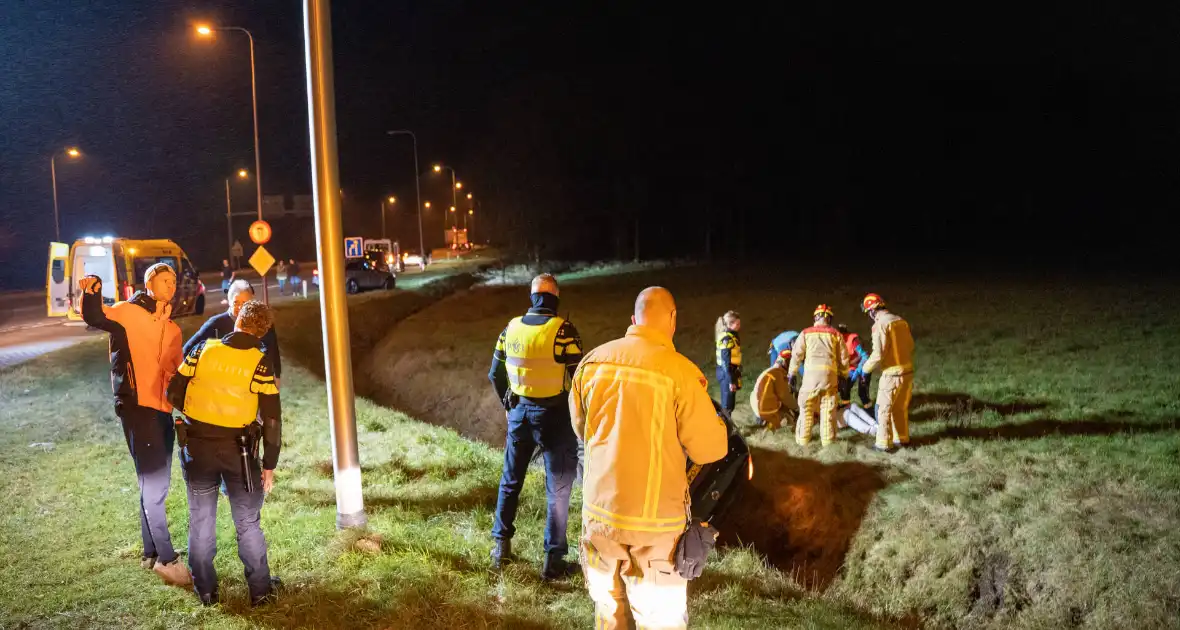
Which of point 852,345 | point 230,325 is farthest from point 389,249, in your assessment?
Answer: point 230,325

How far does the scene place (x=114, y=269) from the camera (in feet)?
65.7

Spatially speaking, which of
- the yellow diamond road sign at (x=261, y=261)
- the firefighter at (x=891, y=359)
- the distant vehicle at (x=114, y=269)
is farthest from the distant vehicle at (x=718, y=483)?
the distant vehicle at (x=114, y=269)

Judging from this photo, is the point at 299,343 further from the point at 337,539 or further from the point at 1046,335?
the point at 1046,335

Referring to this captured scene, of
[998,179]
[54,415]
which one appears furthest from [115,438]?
[998,179]

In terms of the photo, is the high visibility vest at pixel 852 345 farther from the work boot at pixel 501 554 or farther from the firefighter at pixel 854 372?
the work boot at pixel 501 554

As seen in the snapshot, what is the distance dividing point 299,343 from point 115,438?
31.7ft

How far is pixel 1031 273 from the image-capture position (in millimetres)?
31438

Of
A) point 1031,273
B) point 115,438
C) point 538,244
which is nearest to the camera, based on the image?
point 115,438

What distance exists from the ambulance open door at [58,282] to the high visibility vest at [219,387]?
20755 millimetres

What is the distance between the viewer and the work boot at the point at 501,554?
548cm

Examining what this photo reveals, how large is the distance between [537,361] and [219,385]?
1875 mm

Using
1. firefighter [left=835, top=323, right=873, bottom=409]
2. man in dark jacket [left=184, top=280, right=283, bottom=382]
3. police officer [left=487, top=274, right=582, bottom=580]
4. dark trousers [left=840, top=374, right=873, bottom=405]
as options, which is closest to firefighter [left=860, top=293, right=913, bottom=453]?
firefighter [left=835, top=323, right=873, bottom=409]

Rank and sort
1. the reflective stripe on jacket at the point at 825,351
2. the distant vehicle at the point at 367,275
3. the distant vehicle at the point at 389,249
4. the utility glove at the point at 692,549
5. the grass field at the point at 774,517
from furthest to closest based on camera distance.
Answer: the distant vehicle at the point at 389,249 < the distant vehicle at the point at 367,275 < the reflective stripe on jacket at the point at 825,351 < the grass field at the point at 774,517 < the utility glove at the point at 692,549

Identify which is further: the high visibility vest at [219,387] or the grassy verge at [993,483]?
the grassy verge at [993,483]
